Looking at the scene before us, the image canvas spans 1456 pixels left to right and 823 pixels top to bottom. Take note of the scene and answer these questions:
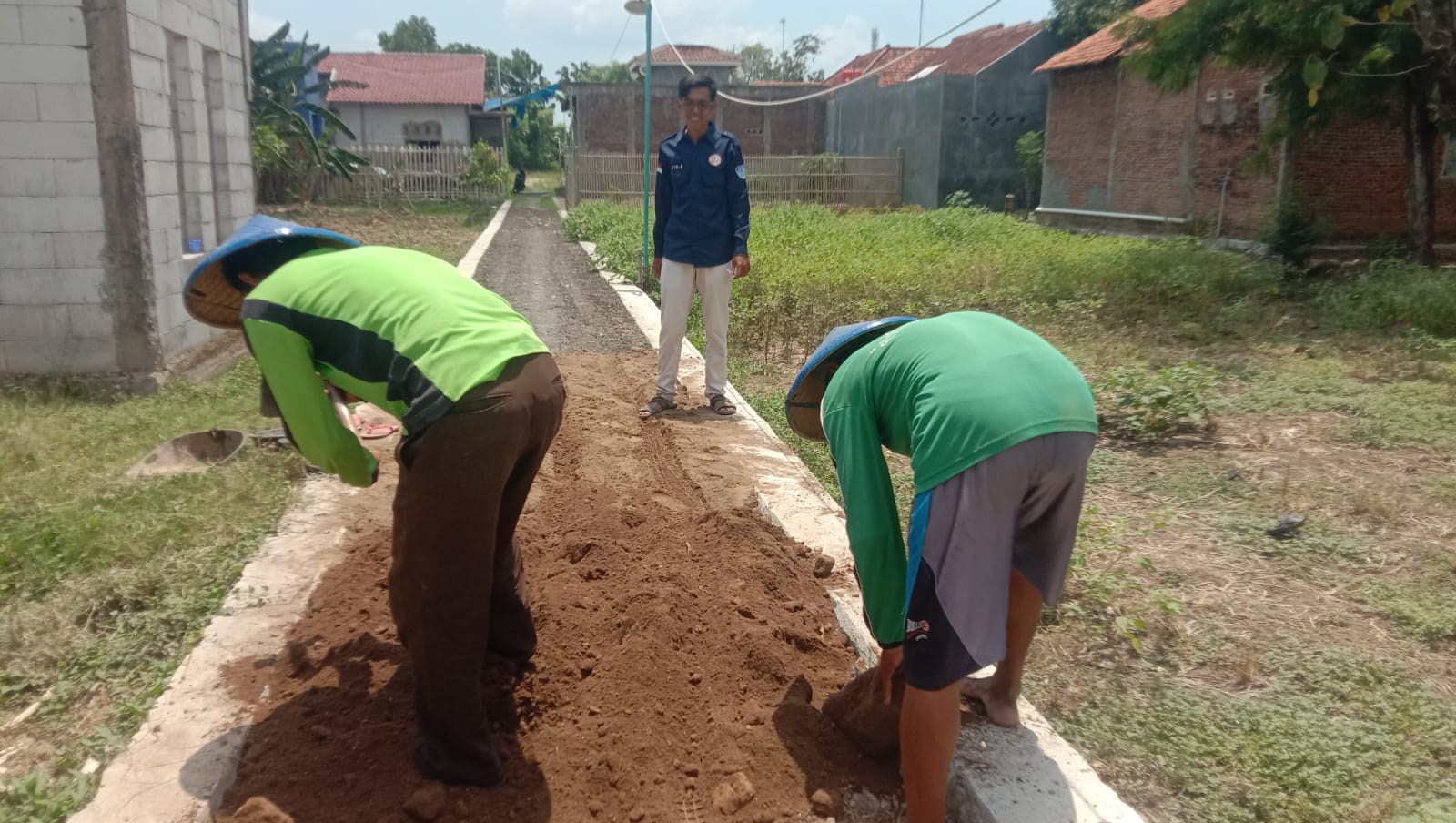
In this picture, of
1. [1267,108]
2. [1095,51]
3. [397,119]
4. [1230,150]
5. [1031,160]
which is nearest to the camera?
[1267,108]

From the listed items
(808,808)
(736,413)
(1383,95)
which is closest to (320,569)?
(808,808)

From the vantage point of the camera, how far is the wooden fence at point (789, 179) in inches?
980

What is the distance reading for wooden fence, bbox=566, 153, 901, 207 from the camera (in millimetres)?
24891

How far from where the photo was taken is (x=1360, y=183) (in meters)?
15.1

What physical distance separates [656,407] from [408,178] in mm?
21531

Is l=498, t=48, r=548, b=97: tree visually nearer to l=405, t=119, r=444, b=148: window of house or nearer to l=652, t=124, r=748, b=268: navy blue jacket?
l=405, t=119, r=444, b=148: window of house

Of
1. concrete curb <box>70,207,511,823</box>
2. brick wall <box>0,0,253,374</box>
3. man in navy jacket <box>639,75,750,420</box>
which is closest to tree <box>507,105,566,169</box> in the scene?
brick wall <box>0,0,253,374</box>

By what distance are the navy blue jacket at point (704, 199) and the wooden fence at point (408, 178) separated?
19.8m

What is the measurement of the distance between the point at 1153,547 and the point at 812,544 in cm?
148

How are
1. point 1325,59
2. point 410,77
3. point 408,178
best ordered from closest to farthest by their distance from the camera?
point 1325,59 < point 408,178 < point 410,77

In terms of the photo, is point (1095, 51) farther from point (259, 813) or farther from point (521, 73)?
point (521, 73)

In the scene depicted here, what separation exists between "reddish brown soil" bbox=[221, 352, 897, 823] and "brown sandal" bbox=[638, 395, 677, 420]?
1.76m

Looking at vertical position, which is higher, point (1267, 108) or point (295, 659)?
point (1267, 108)

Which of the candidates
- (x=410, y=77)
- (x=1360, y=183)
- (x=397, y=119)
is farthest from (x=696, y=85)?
(x=410, y=77)
